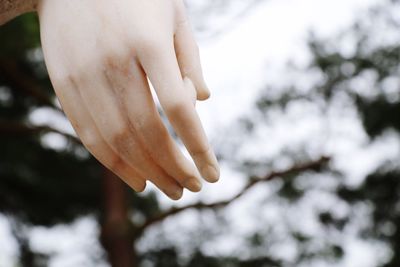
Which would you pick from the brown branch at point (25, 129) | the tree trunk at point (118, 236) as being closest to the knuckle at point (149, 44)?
the tree trunk at point (118, 236)

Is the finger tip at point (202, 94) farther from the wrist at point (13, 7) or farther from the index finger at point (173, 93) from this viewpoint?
the wrist at point (13, 7)

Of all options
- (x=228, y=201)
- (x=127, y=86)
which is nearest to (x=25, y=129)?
(x=228, y=201)

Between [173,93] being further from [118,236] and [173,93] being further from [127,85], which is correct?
[118,236]

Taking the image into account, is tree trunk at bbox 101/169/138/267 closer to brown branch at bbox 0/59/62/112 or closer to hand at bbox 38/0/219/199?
brown branch at bbox 0/59/62/112

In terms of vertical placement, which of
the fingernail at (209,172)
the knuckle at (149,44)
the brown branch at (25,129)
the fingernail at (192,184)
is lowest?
the fingernail at (192,184)

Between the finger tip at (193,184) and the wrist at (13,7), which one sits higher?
the wrist at (13,7)

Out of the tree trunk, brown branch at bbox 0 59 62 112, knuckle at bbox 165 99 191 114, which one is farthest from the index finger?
brown branch at bbox 0 59 62 112

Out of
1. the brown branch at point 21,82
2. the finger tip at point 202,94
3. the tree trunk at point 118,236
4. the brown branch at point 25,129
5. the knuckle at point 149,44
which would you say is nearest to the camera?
the knuckle at point 149,44

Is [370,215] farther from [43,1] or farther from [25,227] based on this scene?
[43,1]
